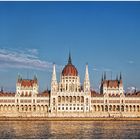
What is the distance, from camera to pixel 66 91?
321ft

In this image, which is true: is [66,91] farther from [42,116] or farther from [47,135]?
[47,135]

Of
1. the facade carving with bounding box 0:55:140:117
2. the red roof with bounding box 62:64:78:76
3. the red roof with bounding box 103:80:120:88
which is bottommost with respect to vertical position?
the facade carving with bounding box 0:55:140:117

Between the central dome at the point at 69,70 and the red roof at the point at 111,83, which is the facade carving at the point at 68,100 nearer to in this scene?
the central dome at the point at 69,70

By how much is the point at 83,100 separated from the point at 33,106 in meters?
10.8

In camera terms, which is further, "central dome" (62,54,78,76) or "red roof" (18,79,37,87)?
"red roof" (18,79,37,87)

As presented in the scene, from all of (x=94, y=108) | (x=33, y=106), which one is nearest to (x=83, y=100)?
(x=94, y=108)

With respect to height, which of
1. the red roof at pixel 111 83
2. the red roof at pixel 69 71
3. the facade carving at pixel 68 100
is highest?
the red roof at pixel 69 71

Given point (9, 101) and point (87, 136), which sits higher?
point (9, 101)

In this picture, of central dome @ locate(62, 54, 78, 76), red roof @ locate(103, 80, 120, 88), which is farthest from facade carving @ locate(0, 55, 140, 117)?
red roof @ locate(103, 80, 120, 88)

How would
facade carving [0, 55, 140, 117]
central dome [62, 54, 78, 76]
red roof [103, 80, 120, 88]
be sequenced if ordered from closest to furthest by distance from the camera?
facade carving [0, 55, 140, 117], central dome [62, 54, 78, 76], red roof [103, 80, 120, 88]

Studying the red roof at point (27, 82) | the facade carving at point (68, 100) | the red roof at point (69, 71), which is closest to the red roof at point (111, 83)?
the facade carving at point (68, 100)

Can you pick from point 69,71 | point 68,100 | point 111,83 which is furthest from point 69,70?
point 111,83

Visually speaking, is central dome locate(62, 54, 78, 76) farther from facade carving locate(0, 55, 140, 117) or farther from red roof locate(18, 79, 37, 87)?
red roof locate(18, 79, 37, 87)

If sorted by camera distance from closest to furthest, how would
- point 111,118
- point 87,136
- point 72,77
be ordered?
1. point 87,136
2. point 111,118
3. point 72,77
